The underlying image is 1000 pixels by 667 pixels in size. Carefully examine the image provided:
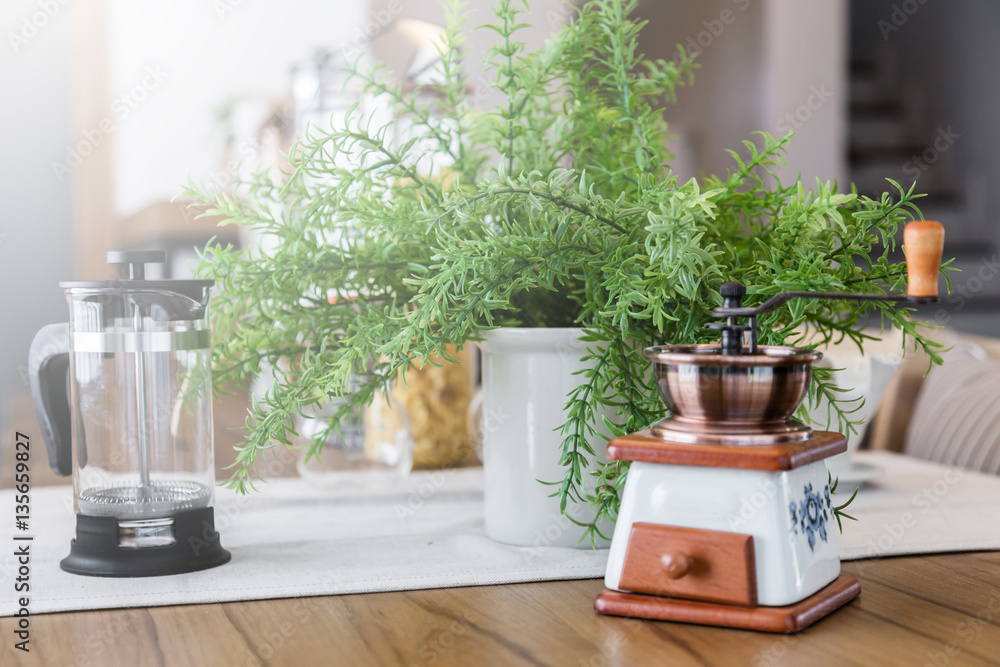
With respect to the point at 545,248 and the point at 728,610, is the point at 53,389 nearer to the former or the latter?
the point at 545,248

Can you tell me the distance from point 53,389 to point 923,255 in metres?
0.72

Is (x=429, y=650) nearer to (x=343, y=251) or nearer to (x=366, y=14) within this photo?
(x=343, y=251)

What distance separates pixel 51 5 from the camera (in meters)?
4.16

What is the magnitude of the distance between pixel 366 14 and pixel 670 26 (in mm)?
1411

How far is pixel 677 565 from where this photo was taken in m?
0.62

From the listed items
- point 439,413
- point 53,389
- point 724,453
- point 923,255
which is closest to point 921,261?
point 923,255

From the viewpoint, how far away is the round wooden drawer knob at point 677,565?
625mm

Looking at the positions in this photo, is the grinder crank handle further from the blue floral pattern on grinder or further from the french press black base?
the french press black base

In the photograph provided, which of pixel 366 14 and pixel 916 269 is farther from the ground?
pixel 366 14

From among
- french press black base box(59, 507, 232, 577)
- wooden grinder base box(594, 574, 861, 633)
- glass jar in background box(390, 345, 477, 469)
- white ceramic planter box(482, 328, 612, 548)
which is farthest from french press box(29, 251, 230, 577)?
glass jar in background box(390, 345, 477, 469)

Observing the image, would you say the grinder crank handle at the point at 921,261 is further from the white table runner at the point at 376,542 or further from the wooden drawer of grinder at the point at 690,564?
the white table runner at the point at 376,542

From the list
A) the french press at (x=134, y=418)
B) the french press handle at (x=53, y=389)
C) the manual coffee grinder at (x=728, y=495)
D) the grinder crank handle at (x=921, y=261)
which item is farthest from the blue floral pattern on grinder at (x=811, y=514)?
the french press handle at (x=53, y=389)

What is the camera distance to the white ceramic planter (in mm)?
813

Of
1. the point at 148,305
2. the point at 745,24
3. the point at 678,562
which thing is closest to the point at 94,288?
the point at 148,305
